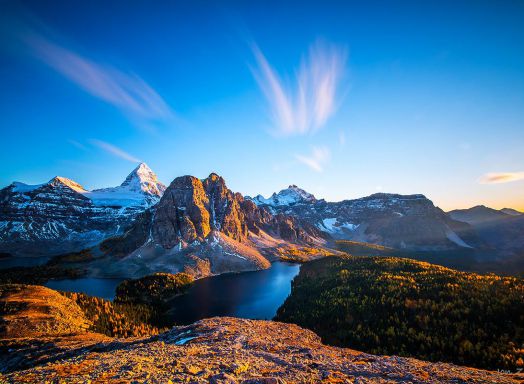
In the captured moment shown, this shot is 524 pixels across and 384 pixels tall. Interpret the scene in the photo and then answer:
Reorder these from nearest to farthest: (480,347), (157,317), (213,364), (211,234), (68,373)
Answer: (68,373), (213,364), (480,347), (157,317), (211,234)

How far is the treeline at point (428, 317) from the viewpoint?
1164 inches

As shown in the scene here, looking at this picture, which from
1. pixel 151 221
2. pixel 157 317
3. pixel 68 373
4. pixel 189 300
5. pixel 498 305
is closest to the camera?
pixel 68 373

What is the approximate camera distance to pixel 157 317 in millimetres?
64688

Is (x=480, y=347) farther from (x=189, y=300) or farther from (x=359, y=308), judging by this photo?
→ (x=189, y=300)

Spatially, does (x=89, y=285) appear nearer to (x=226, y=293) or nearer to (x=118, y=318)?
(x=226, y=293)

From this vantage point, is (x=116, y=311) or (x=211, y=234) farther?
(x=211, y=234)

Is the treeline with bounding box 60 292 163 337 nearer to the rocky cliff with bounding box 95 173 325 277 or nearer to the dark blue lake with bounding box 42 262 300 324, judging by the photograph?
the dark blue lake with bounding box 42 262 300 324

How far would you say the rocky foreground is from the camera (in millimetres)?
13383

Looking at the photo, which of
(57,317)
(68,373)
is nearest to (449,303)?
(68,373)

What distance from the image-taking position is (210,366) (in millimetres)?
15047

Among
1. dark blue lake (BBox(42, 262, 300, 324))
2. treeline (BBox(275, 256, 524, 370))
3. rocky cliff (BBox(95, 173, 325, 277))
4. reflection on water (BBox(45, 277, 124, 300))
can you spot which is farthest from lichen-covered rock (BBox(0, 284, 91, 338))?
rocky cliff (BBox(95, 173, 325, 277))

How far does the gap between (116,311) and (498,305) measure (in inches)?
2810

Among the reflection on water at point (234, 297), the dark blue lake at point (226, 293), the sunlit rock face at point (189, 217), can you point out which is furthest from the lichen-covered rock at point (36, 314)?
the sunlit rock face at point (189, 217)

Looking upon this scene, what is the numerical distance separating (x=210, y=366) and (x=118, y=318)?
4946 cm
